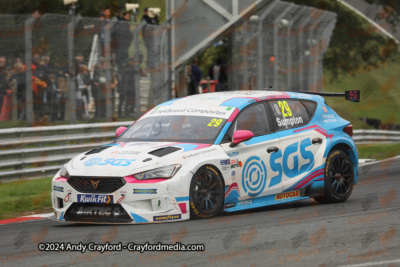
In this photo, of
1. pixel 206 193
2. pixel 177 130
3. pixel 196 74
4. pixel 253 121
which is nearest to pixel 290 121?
pixel 253 121

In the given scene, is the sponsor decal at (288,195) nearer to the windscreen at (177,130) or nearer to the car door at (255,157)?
the car door at (255,157)

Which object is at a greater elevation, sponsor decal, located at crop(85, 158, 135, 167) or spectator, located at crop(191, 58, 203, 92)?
sponsor decal, located at crop(85, 158, 135, 167)

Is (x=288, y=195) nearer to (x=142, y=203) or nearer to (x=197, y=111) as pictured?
(x=197, y=111)

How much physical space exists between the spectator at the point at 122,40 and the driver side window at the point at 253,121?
280 inches

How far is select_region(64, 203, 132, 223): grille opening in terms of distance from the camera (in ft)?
30.4

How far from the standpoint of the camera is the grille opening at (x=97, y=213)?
9.27 metres

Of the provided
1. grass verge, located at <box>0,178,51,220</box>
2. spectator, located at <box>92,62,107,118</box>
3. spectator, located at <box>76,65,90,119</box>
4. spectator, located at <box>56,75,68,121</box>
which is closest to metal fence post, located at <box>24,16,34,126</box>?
spectator, located at <box>56,75,68,121</box>

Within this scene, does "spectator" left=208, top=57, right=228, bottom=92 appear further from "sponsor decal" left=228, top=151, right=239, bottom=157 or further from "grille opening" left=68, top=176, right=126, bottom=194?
"grille opening" left=68, top=176, right=126, bottom=194

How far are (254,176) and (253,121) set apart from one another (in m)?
0.80


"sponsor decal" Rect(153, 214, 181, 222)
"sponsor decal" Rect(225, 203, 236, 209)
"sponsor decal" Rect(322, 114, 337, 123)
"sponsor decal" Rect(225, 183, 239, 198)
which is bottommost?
"sponsor decal" Rect(225, 203, 236, 209)

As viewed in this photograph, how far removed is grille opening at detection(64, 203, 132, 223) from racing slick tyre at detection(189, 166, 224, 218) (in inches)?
30.2

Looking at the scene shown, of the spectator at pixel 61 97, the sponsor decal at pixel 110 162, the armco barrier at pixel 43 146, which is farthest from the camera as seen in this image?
the spectator at pixel 61 97

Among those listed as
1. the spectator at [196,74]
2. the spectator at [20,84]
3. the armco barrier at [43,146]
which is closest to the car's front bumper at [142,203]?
the armco barrier at [43,146]

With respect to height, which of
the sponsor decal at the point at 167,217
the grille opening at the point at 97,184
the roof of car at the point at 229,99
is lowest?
the sponsor decal at the point at 167,217
